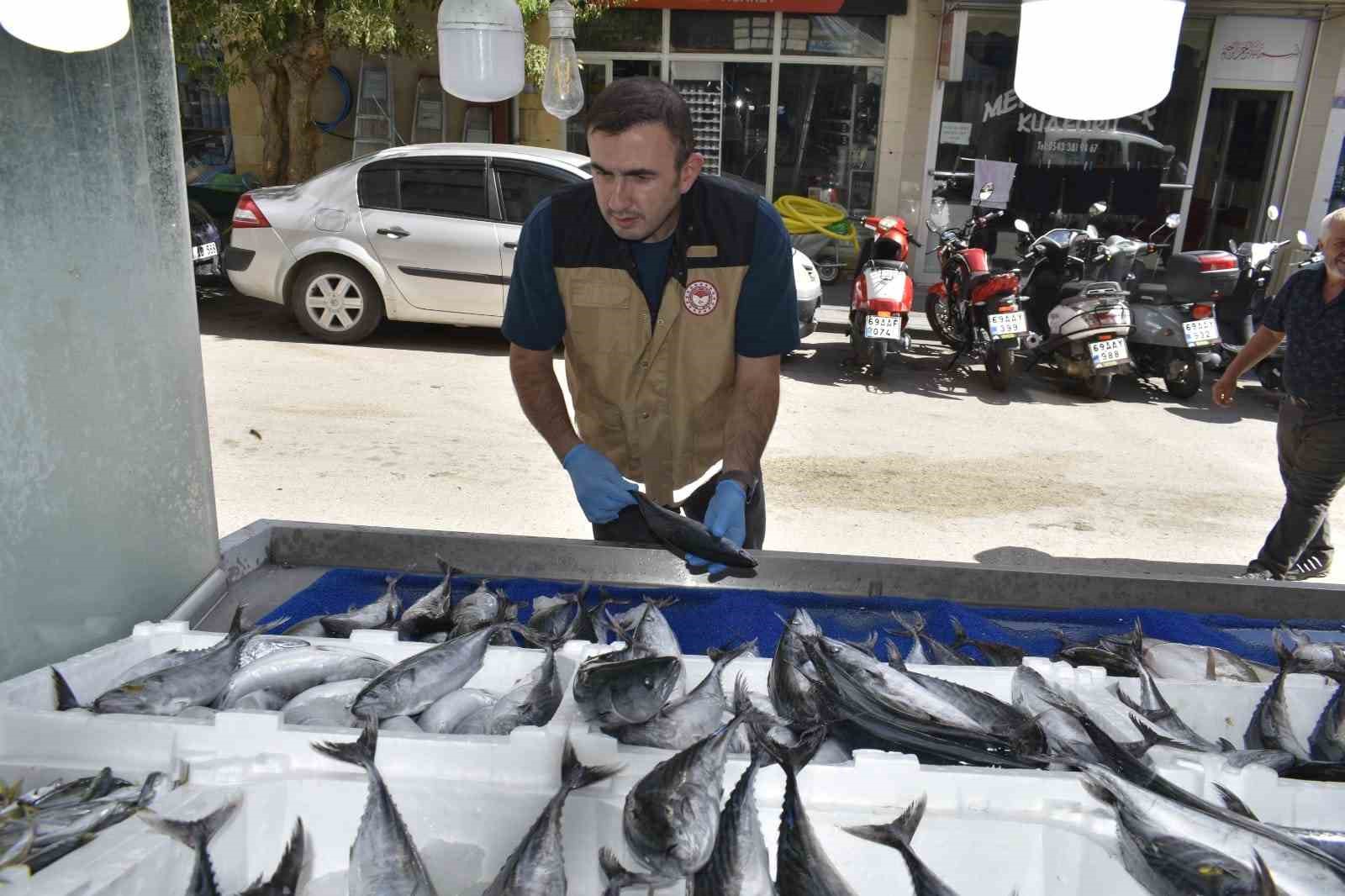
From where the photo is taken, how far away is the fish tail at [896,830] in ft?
4.95

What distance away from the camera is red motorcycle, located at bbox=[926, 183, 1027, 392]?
813 cm

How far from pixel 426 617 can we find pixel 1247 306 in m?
8.83

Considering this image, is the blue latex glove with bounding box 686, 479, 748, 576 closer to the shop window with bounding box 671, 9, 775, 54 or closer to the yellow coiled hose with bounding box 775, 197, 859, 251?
the yellow coiled hose with bounding box 775, 197, 859, 251

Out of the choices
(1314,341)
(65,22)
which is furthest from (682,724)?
(1314,341)

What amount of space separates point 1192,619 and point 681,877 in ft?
6.01

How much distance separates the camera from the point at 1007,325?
8.09m

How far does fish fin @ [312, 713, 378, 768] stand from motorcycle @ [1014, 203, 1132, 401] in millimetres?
7515

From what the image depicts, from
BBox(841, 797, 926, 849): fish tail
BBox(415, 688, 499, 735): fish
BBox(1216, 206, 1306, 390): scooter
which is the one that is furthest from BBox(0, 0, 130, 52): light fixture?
BBox(1216, 206, 1306, 390): scooter

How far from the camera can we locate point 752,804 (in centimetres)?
150

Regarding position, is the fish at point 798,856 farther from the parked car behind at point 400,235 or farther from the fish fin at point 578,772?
the parked car behind at point 400,235

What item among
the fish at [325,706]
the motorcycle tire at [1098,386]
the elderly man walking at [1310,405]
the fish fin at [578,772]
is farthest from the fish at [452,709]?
the motorcycle tire at [1098,386]

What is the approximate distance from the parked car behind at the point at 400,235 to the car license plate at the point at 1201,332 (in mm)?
3173

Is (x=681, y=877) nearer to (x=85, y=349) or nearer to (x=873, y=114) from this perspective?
(x=85, y=349)

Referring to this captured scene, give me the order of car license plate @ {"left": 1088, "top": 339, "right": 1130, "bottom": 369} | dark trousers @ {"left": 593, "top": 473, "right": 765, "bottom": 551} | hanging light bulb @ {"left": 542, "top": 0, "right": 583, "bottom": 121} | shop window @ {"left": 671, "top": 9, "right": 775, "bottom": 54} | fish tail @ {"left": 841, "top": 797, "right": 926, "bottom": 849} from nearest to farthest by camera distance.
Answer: fish tail @ {"left": 841, "top": 797, "right": 926, "bottom": 849} → dark trousers @ {"left": 593, "top": 473, "right": 765, "bottom": 551} → hanging light bulb @ {"left": 542, "top": 0, "right": 583, "bottom": 121} → car license plate @ {"left": 1088, "top": 339, "right": 1130, "bottom": 369} → shop window @ {"left": 671, "top": 9, "right": 775, "bottom": 54}
